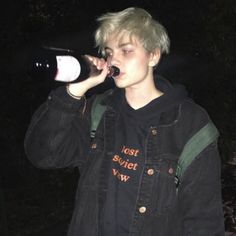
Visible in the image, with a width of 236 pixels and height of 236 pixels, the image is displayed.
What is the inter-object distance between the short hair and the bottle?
366 millimetres

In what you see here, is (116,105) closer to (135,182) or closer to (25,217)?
(135,182)

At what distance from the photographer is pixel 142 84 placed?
2572 mm

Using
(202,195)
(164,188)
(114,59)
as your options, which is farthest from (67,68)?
(202,195)

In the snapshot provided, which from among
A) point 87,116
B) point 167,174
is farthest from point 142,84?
point 167,174

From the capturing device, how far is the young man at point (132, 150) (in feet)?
7.65

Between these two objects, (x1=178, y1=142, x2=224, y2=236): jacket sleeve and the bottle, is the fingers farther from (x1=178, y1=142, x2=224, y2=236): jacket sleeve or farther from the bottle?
(x1=178, y1=142, x2=224, y2=236): jacket sleeve

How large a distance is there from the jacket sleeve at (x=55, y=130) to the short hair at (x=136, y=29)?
47 cm

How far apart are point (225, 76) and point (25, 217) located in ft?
15.5

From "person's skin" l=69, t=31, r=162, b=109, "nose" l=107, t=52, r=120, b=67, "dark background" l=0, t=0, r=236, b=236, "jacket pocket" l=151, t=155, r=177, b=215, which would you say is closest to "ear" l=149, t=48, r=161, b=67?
"person's skin" l=69, t=31, r=162, b=109

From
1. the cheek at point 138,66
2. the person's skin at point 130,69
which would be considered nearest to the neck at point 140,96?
the person's skin at point 130,69

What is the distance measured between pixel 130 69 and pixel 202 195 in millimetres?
830

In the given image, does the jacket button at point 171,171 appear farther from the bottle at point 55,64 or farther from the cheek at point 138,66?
the bottle at point 55,64

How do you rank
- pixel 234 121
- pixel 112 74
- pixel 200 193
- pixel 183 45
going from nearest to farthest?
pixel 200 193 → pixel 112 74 → pixel 183 45 → pixel 234 121

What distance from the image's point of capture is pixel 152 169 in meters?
2.36
